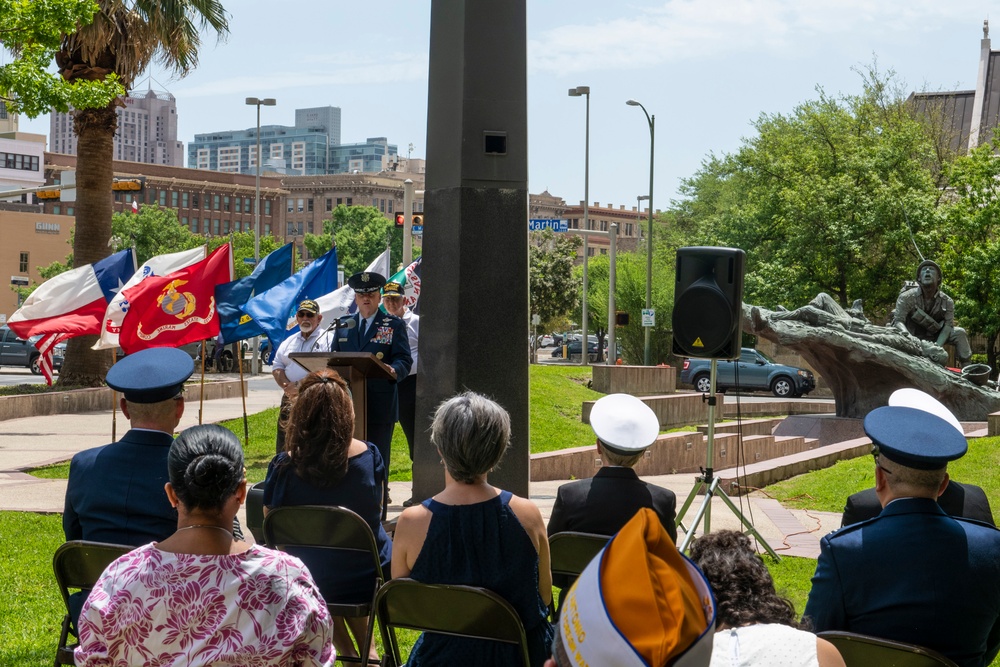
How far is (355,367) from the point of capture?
26.9 ft

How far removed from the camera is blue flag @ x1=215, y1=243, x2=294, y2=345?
14062 mm

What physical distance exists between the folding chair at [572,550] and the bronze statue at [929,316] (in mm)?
17585

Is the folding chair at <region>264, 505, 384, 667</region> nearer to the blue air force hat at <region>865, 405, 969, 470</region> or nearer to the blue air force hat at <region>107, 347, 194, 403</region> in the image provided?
the blue air force hat at <region>107, 347, 194, 403</region>

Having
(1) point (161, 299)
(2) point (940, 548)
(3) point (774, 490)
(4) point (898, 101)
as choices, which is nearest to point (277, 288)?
(1) point (161, 299)

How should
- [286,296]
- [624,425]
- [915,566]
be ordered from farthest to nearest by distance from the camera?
[286,296]
[624,425]
[915,566]

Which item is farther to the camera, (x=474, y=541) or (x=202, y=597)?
(x=474, y=541)

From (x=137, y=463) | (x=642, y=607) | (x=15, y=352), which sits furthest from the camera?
(x=15, y=352)

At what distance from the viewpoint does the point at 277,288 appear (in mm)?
14211

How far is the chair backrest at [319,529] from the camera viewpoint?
4.84 metres

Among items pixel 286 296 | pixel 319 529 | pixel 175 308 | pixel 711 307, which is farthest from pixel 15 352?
pixel 319 529

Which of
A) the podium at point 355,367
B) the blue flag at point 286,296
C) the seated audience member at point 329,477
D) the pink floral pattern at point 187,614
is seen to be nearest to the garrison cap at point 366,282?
the podium at point 355,367

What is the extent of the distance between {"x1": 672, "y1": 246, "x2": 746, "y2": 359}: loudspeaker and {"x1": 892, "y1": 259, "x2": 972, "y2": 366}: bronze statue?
13053mm

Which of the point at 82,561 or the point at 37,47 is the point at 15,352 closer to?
the point at 37,47

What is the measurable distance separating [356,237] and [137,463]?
102 m
